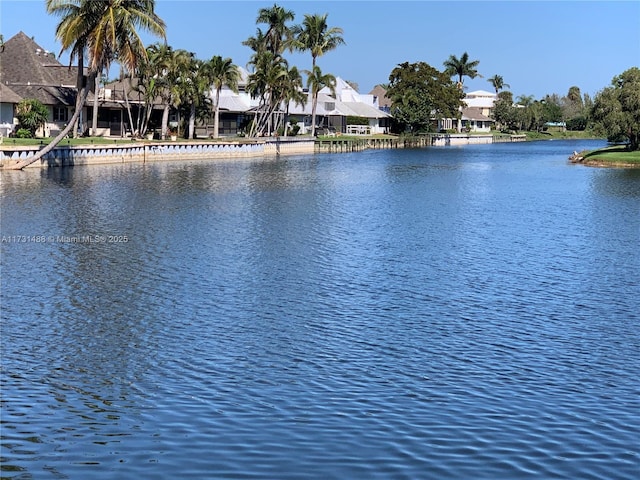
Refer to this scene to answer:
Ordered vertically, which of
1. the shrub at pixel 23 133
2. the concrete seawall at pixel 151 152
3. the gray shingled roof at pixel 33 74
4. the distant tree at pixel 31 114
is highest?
the gray shingled roof at pixel 33 74

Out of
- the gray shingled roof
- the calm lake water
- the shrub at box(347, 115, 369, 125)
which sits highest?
the gray shingled roof

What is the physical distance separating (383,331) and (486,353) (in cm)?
257

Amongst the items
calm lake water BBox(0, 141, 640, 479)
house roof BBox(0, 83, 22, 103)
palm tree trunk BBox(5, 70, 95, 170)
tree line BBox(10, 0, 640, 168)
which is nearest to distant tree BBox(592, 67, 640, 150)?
tree line BBox(10, 0, 640, 168)

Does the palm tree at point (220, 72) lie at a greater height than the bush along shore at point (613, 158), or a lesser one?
greater

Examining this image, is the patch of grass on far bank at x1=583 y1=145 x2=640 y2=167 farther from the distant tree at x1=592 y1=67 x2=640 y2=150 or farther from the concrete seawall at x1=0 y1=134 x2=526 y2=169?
the concrete seawall at x1=0 y1=134 x2=526 y2=169

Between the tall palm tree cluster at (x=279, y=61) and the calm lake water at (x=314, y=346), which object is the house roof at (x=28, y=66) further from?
the calm lake water at (x=314, y=346)

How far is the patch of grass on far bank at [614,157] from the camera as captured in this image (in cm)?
8025

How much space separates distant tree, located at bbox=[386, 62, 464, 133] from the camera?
5812 inches

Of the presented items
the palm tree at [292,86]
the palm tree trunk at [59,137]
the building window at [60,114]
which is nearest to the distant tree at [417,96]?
the palm tree at [292,86]

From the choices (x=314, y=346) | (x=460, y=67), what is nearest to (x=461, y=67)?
(x=460, y=67)

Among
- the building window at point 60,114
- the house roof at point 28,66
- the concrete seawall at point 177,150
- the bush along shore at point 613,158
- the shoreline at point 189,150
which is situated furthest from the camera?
the house roof at point 28,66

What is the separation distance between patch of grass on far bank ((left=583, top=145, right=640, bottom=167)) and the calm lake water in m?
41.0

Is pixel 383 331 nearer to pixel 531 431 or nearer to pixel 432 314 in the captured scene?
pixel 432 314

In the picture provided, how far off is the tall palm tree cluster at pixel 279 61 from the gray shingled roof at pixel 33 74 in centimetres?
2157
